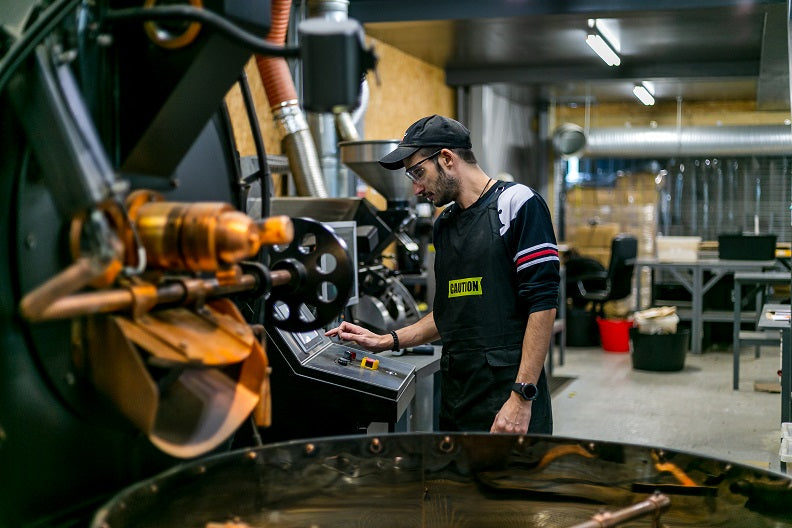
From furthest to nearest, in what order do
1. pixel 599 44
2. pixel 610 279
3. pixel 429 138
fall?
pixel 610 279
pixel 599 44
pixel 429 138

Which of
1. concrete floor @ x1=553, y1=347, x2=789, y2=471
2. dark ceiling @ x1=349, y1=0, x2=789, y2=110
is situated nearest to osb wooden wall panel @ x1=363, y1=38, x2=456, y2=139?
dark ceiling @ x1=349, y1=0, x2=789, y2=110

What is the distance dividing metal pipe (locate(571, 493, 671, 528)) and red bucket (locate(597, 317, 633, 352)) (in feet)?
24.9

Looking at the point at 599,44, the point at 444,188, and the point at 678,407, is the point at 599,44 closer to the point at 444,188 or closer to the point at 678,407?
the point at 678,407

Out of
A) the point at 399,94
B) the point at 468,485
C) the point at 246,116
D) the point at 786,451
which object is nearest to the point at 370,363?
the point at 786,451

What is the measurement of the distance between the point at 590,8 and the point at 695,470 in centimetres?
505

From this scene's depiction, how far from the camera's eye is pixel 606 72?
8.80 metres

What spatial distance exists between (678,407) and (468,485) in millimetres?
5133

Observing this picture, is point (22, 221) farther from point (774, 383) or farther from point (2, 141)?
point (774, 383)

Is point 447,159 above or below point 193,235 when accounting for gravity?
above

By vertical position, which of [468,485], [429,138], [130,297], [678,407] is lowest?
[678,407]

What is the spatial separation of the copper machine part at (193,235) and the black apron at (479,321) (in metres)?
1.41

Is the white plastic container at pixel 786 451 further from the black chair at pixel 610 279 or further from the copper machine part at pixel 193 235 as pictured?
the black chair at pixel 610 279

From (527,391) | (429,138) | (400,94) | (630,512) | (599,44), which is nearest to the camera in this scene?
(630,512)

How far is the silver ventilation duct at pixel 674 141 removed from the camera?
10273 millimetres
